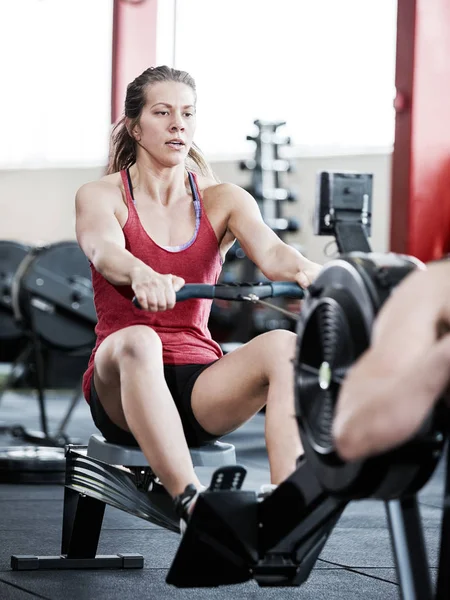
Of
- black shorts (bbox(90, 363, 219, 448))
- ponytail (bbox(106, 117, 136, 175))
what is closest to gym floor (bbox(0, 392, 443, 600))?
black shorts (bbox(90, 363, 219, 448))

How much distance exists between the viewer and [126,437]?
2.20 meters

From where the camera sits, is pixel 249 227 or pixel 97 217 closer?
pixel 97 217

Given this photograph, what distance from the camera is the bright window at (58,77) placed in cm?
955

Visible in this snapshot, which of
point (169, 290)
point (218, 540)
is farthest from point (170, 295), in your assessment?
point (218, 540)

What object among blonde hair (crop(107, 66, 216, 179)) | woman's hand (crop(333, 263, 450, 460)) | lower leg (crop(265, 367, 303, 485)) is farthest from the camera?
blonde hair (crop(107, 66, 216, 179))

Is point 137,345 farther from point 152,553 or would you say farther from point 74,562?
point 152,553

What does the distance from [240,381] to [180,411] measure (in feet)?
0.55

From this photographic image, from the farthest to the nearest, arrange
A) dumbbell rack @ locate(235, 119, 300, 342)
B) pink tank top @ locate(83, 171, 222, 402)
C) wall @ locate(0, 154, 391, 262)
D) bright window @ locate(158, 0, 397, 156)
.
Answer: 1. wall @ locate(0, 154, 391, 262)
2. bright window @ locate(158, 0, 397, 156)
3. dumbbell rack @ locate(235, 119, 300, 342)
4. pink tank top @ locate(83, 171, 222, 402)

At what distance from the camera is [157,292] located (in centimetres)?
190

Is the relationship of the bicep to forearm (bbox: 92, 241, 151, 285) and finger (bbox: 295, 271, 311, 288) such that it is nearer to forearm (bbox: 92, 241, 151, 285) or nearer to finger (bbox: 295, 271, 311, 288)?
finger (bbox: 295, 271, 311, 288)

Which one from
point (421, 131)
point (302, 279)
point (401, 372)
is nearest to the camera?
point (401, 372)

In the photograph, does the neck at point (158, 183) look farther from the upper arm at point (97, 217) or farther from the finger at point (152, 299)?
the finger at point (152, 299)

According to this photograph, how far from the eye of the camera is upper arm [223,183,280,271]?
2.38 m

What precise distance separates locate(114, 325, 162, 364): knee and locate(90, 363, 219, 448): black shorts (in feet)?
0.64
